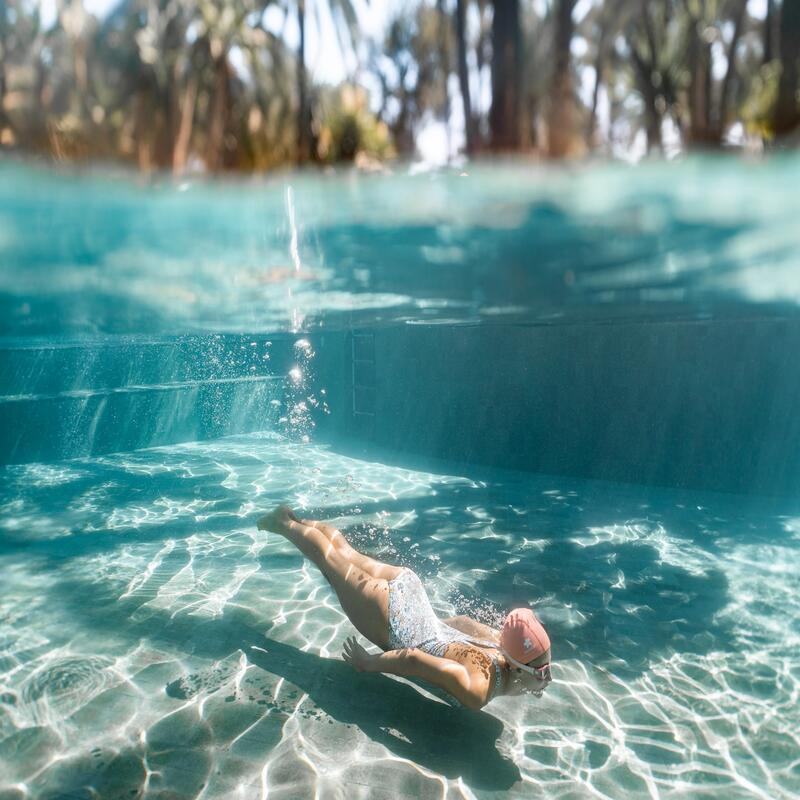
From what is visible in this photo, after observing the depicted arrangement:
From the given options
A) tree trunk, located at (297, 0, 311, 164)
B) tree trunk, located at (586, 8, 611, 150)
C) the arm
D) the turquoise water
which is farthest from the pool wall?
the arm

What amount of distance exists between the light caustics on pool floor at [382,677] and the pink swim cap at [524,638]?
0.90m

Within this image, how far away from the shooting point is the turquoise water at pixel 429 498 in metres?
4.68

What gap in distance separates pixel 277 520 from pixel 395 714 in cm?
244

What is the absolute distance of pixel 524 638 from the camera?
432 cm

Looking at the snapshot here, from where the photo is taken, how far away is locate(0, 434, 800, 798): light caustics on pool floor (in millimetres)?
4395

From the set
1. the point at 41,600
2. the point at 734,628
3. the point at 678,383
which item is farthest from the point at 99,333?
the point at 734,628

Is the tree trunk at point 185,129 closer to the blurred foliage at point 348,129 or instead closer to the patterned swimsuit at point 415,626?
the blurred foliage at point 348,129

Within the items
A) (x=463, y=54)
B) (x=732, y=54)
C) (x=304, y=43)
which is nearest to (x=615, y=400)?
(x=732, y=54)

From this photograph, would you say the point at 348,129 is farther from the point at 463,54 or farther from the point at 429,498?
the point at 429,498

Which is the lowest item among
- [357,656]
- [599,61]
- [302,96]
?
[357,656]

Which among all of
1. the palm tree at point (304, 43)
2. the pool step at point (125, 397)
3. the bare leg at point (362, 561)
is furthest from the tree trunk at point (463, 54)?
the pool step at point (125, 397)

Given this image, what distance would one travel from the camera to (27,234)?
7473 millimetres

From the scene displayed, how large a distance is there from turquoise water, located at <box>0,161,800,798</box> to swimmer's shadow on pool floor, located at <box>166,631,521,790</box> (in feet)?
0.09

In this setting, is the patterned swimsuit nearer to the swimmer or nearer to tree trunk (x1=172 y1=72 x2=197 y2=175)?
the swimmer
